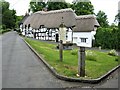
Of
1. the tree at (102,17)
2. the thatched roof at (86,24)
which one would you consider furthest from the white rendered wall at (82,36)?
the tree at (102,17)

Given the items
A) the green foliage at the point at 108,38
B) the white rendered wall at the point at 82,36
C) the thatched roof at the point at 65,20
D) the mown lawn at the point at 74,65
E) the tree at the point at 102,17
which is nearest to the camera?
the mown lawn at the point at 74,65

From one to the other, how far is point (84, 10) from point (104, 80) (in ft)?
170

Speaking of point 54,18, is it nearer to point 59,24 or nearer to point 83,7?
point 59,24

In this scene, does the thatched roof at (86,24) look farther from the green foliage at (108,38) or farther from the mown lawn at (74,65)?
the mown lawn at (74,65)

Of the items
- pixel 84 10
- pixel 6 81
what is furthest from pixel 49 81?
pixel 84 10

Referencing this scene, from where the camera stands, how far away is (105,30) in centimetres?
4006

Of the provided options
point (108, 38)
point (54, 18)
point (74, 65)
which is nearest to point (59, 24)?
point (54, 18)

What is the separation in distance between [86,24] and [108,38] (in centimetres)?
927

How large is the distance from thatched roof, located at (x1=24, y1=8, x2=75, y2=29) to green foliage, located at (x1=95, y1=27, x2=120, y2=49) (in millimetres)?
9022

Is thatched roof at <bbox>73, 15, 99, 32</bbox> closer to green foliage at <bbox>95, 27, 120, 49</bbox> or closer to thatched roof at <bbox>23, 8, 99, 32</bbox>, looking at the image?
thatched roof at <bbox>23, 8, 99, 32</bbox>

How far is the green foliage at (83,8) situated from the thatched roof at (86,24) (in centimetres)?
1123

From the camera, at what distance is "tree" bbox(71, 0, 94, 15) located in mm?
60675

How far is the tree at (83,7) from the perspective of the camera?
2389 inches

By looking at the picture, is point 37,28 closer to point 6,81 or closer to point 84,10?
point 84,10
